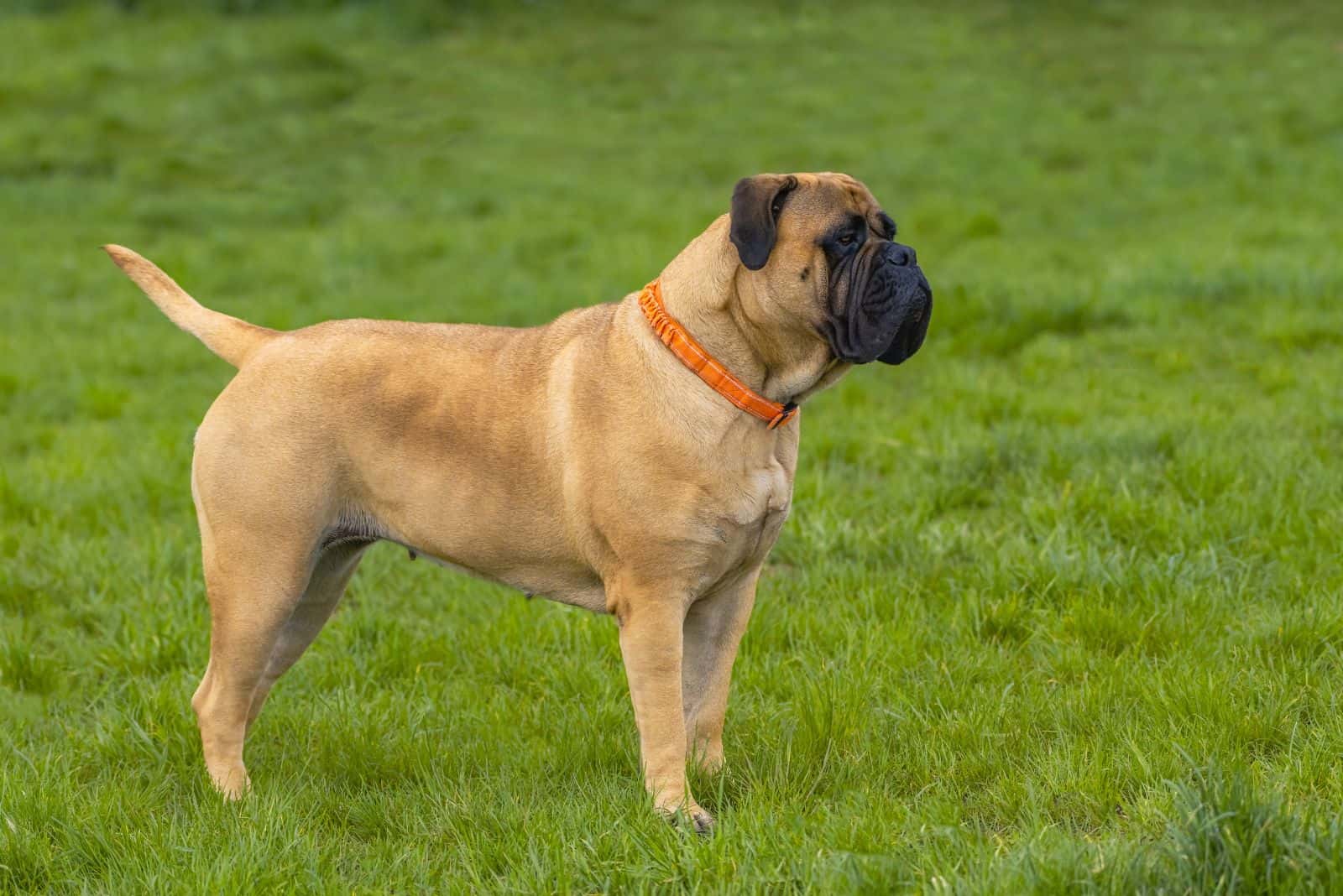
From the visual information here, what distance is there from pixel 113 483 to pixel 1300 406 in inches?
241

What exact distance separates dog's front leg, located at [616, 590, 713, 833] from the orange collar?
59cm

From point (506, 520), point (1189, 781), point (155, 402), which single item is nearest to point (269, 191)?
point (155, 402)

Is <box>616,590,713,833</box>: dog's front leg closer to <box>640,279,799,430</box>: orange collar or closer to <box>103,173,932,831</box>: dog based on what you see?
<box>103,173,932,831</box>: dog

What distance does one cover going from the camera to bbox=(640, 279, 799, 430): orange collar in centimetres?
403

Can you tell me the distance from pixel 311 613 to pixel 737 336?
5.88 ft

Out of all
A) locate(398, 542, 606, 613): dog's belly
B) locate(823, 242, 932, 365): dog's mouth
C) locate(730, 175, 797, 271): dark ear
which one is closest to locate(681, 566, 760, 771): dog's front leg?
locate(398, 542, 606, 613): dog's belly

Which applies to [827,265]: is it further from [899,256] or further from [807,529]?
[807,529]

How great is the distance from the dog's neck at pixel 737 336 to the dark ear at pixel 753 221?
5.9 inches

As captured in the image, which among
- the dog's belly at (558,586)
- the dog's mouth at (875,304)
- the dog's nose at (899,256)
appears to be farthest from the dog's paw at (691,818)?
the dog's nose at (899,256)

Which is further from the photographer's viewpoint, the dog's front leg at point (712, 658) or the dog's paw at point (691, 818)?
the dog's front leg at point (712, 658)

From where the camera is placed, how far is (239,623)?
4.36m

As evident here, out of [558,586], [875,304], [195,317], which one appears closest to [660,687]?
[558,586]

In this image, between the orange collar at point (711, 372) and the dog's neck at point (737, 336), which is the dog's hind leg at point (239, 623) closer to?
the orange collar at point (711, 372)

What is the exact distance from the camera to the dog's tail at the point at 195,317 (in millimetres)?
4602
